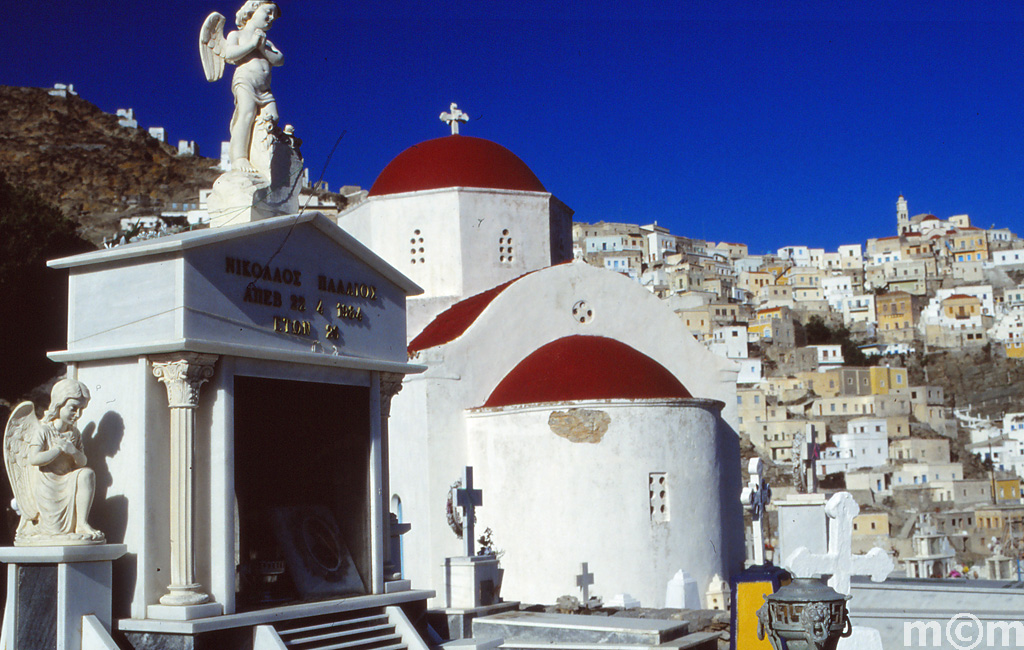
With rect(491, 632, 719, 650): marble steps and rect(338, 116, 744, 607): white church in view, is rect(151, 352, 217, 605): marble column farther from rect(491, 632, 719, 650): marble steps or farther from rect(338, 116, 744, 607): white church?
rect(338, 116, 744, 607): white church

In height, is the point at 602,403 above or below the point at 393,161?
below

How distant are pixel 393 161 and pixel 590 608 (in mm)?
12107

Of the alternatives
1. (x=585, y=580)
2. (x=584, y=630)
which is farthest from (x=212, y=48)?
(x=585, y=580)

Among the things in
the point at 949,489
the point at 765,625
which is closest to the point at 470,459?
the point at 765,625

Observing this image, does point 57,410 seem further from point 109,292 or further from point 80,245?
point 80,245

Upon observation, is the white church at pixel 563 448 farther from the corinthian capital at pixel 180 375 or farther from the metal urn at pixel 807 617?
the metal urn at pixel 807 617

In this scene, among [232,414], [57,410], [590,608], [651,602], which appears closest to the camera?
[57,410]

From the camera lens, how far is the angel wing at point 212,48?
35.2 feet

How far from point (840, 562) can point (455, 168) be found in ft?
44.9

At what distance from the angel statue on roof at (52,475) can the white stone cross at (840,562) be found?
621cm

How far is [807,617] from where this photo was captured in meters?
6.27

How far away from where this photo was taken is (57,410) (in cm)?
860

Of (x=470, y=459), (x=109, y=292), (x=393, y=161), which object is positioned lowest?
(x=470, y=459)

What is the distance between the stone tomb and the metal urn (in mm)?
4652
